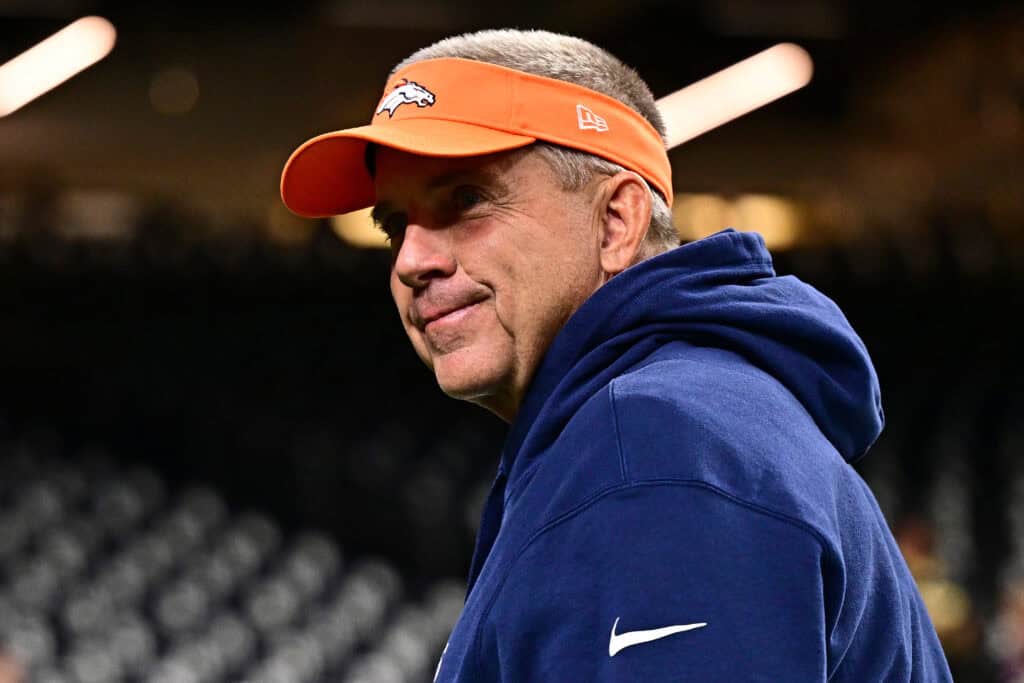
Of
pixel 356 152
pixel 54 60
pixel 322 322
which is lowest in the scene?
pixel 322 322

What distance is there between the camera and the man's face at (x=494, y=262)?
1.06 metres

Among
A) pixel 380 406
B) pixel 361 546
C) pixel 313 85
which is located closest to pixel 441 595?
pixel 361 546

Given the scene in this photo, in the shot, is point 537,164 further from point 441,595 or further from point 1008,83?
point 1008,83

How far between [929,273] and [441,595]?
3.61 meters

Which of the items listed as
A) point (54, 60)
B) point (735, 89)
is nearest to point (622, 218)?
point (54, 60)

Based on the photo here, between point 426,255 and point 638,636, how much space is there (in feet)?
1.37

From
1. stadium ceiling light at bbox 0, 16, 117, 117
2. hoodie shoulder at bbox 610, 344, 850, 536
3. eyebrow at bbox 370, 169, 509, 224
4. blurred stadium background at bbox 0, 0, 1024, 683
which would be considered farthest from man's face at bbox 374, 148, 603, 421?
stadium ceiling light at bbox 0, 16, 117, 117

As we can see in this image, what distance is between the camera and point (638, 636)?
30.1 inches

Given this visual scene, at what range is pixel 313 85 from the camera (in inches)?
365

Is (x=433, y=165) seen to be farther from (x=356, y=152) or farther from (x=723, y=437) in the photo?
(x=723, y=437)

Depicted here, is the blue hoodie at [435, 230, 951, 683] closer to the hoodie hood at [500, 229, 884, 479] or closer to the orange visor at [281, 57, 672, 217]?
the hoodie hood at [500, 229, 884, 479]

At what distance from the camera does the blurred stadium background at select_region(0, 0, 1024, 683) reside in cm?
583

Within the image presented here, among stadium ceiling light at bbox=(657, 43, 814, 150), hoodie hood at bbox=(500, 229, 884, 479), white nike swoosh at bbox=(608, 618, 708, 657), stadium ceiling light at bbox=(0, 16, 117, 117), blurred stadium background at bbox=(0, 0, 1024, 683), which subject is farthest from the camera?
stadium ceiling light at bbox=(657, 43, 814, 150)

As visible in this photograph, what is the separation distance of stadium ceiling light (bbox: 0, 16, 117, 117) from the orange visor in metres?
8.07
